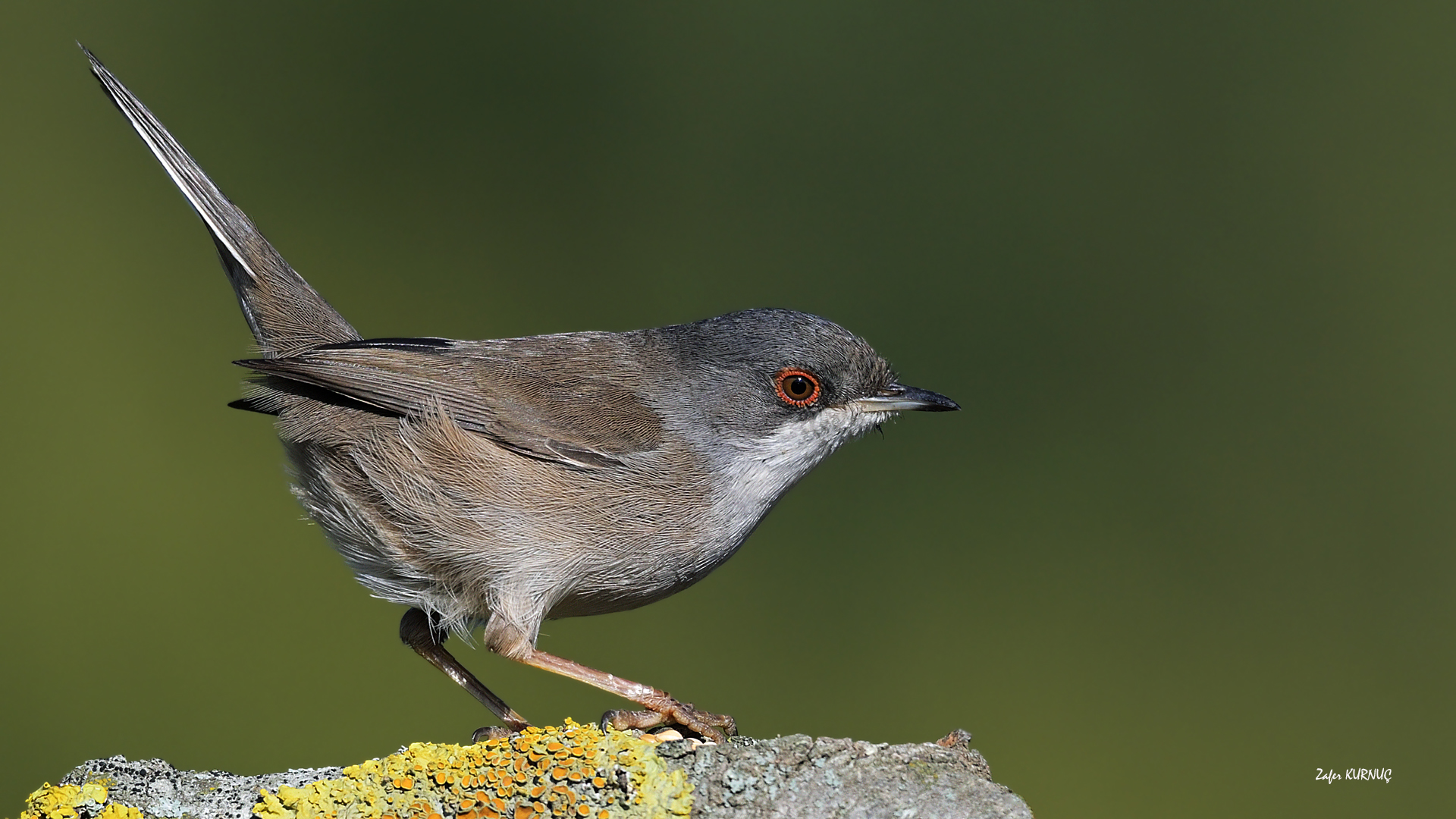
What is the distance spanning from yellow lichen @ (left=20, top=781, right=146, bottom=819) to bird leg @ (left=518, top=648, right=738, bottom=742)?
1021 millimetres

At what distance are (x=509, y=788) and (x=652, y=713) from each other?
69 cm

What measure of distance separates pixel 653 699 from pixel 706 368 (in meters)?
1.01

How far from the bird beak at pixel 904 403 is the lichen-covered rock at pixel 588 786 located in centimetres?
120

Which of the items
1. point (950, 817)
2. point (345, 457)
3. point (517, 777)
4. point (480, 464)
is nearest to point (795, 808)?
point (950, 817)

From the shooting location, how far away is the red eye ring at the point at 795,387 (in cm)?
303

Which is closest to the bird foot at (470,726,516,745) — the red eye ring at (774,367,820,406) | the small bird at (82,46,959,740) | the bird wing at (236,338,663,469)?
the small bird at (82,46,959,740)

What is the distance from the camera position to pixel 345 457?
2.96 meters

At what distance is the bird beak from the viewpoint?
9.90 feet

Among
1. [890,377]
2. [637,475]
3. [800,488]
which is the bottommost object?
[637,475]

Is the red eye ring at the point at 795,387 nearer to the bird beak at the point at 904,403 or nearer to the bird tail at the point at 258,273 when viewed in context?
the bird beak at the point at 904,403

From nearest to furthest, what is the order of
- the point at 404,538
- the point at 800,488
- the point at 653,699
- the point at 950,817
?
1. the point at 950,817
2. the point at 653,699
3. the point at 404,538
4. the point at 800,488

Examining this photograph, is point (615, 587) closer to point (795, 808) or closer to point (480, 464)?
point (480, 464)

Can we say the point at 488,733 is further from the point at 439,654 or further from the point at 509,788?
the point at 509,788

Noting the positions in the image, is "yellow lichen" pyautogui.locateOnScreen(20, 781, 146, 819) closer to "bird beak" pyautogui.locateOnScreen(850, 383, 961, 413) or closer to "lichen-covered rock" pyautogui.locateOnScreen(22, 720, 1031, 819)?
"lichen-covered rock" pyautogui.locateOnScreen(22, 720, 1031, 819)
